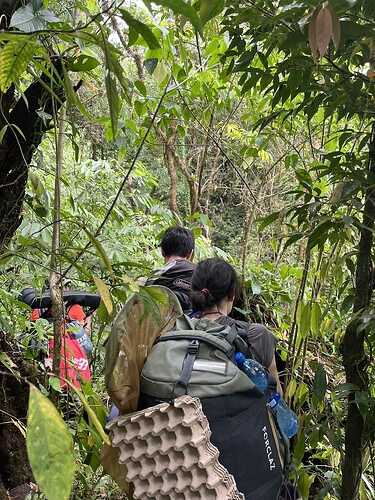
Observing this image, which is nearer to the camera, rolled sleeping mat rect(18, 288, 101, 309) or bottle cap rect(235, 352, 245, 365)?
bottle cap rect(235, 352, 245, 365)

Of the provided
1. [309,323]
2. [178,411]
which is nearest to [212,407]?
[178,411]

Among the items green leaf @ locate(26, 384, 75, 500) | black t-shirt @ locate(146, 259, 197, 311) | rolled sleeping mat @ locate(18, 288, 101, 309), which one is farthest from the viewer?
black t-shirt @ locate(146, 259, 197, 311)

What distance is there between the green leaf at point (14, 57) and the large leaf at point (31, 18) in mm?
103

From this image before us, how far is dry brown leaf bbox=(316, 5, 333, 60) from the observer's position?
0.71 m

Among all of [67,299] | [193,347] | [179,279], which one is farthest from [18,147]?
[179,279]

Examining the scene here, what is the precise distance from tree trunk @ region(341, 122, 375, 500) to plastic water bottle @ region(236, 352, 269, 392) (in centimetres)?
23

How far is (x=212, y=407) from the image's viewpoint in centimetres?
122

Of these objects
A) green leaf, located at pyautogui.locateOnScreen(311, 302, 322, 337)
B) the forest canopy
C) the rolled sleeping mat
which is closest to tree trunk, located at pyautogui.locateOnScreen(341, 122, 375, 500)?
the forest canopy

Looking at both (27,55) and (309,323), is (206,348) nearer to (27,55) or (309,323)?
(309,323)

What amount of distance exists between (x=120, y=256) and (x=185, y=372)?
123 cm

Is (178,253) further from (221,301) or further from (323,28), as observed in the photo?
(323,28)

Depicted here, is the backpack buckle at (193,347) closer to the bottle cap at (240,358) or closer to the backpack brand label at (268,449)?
the bottle cap at (240,358)

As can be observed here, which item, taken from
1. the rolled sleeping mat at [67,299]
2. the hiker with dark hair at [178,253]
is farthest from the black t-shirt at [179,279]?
the rolled sleeping mat at [67,299]

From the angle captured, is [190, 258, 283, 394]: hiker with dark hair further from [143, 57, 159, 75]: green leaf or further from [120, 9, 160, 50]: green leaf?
[120, 9, 160, 50]: green leaf
